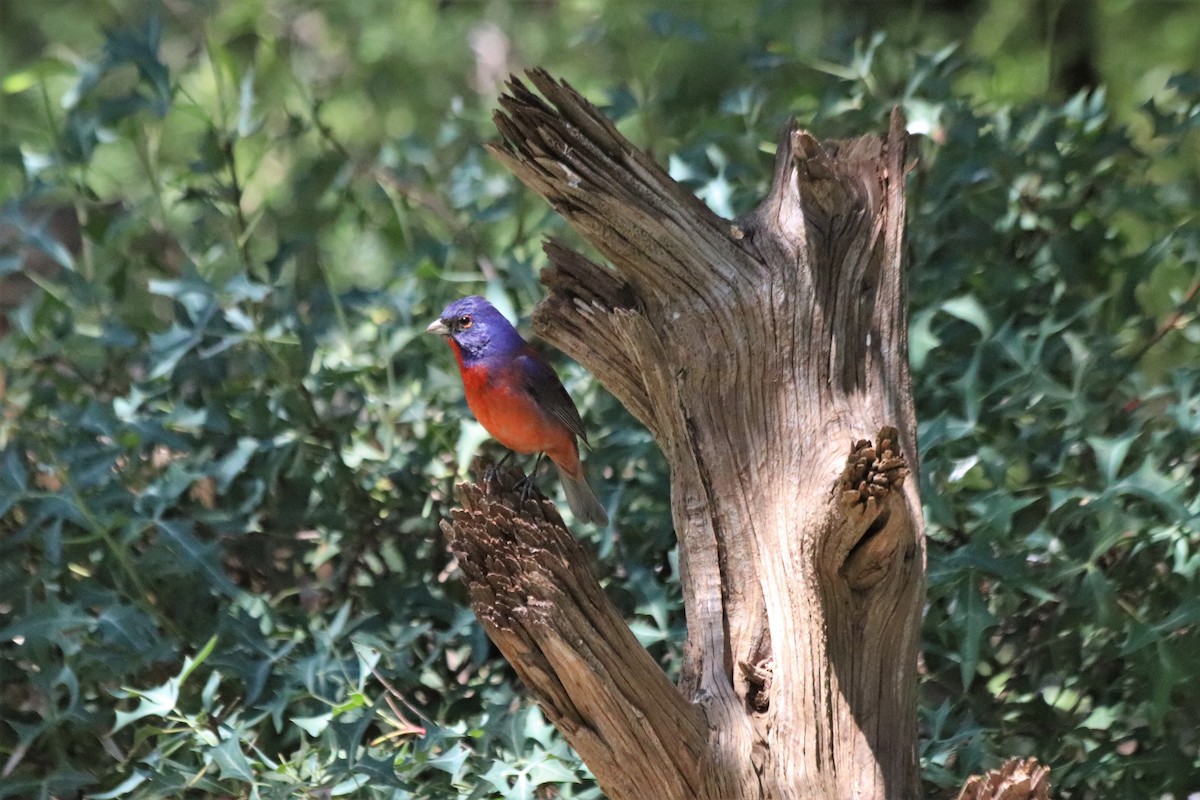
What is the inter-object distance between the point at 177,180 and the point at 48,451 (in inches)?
40.5

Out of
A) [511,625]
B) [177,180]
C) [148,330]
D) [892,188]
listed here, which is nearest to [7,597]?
[148,330]

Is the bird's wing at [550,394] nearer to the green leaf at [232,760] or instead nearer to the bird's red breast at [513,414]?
the bird's red breast at [513,414]

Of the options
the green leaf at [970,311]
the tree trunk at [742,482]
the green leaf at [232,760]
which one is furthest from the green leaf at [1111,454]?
the green leaf at [232,760]

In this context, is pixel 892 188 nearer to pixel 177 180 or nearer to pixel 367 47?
pixel 177 180

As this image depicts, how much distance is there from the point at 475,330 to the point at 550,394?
416mm

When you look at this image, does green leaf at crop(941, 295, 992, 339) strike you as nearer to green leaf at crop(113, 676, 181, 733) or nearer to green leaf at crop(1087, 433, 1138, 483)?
green leaf at crop(1087, 433, 1138, 483)

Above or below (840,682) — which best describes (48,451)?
above

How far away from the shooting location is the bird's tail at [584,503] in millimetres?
3793

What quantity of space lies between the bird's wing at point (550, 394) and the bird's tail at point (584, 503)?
6.5 inches

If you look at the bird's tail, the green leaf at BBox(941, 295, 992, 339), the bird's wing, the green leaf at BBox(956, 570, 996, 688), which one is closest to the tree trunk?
the green leaf at BBox(956, 570, 996, 688)

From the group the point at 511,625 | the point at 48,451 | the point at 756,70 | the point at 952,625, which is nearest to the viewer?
the point at 511,625

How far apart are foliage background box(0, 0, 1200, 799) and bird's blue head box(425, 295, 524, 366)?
0.86ft

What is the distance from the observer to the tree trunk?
2.39m

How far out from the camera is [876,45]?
4430 millimetres
